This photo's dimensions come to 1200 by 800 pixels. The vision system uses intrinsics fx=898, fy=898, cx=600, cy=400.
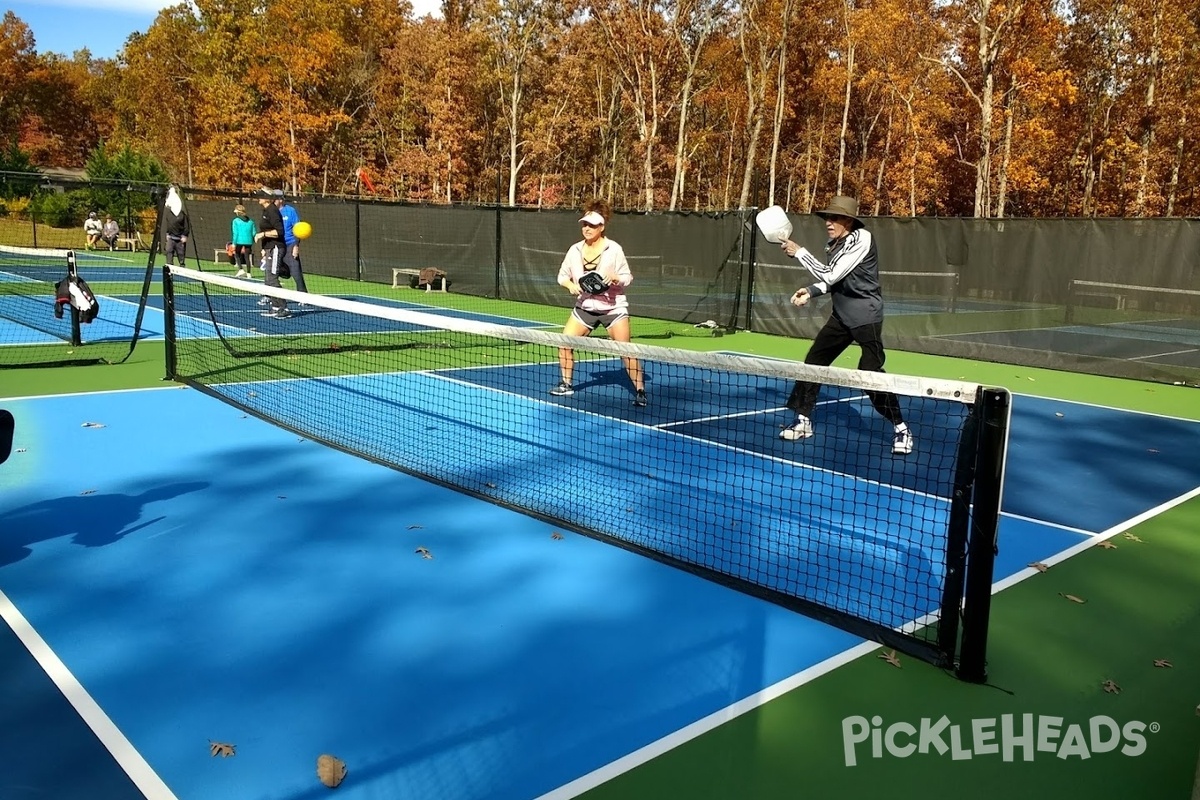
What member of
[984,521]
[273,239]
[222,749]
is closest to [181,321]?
[273,239]

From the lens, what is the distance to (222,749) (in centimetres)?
314

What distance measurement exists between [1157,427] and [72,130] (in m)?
102

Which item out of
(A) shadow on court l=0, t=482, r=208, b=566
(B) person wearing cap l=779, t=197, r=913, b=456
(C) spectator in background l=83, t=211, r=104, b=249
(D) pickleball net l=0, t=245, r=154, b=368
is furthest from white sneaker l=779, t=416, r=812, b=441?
(C) spectator in background l=83, t=211, r=104, b=249

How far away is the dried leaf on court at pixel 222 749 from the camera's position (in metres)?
3.12

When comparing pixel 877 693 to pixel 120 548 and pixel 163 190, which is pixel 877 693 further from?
pixel 163 190

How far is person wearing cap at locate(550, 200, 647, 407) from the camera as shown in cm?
902

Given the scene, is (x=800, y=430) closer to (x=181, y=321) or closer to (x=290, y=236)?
(x=290, y=236)

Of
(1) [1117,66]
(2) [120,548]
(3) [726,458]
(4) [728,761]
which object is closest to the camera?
(4) [728,761]

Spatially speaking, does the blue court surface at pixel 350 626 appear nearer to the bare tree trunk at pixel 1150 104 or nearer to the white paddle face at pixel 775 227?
the white paddle face at pixel 775 227

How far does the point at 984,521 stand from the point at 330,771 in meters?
2.73

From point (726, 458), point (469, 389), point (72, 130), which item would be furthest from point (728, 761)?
point (72, 130)

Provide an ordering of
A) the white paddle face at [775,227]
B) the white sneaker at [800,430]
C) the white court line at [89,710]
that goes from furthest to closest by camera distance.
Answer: the white sneaker at [800,430] < the white paddle face at [775,227] < the white court line at [89,710]

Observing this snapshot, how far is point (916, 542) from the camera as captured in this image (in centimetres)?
563

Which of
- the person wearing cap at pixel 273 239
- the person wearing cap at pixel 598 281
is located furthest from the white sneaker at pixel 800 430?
the person wearing cap at pixel 273 239
